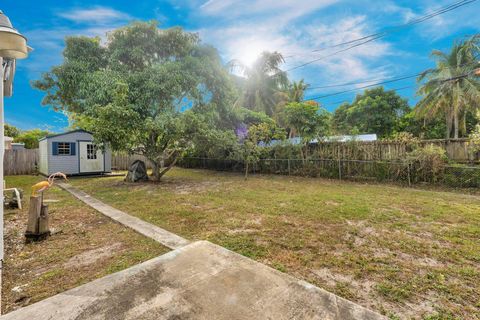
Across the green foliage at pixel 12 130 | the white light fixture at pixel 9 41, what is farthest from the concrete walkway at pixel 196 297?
the green foliage at pixel 12 130

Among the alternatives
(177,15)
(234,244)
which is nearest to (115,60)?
(177,15)

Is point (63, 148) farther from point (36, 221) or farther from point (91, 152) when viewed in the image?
point (36, 221)

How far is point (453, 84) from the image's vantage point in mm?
15617

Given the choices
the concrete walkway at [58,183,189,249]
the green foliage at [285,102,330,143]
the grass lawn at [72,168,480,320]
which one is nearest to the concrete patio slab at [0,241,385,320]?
the grass lawn at [72,168,480,320]

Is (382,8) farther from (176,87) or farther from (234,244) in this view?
(234,244)

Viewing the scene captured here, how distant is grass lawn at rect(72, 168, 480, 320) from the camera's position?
76.2 inches

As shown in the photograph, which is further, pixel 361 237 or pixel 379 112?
pixel 379 112

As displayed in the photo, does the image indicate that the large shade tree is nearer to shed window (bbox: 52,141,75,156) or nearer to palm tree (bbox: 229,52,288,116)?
shed window (bbox: 52,141,75,156)

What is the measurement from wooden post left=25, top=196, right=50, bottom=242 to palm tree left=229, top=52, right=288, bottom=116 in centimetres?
1696

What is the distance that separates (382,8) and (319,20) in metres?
3.18

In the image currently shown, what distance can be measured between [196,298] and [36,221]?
3055 millimetres

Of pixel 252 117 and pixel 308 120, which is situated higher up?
pixel 252 117

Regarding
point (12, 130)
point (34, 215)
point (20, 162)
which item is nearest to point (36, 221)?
point (34, 215)

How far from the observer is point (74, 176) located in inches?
452
